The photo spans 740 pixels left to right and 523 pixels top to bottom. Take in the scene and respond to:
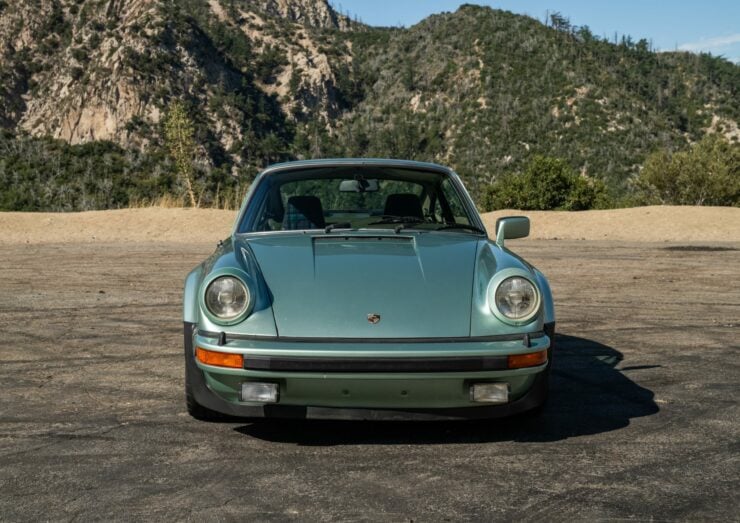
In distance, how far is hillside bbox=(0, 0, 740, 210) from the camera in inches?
3275

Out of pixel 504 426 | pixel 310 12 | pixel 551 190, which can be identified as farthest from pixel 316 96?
pixel 504 426

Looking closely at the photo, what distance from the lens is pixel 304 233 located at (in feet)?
17.9

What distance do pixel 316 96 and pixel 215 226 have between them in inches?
3656

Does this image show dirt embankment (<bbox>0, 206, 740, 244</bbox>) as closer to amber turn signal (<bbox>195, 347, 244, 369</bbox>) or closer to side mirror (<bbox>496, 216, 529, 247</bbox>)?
side mirror (<bbox>496, 216, 529, 247</bbox>)

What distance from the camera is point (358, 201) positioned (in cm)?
626

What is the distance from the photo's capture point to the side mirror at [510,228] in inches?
225

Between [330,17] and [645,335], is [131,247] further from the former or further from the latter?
[330,17]

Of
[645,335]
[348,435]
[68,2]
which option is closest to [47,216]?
[645,335]

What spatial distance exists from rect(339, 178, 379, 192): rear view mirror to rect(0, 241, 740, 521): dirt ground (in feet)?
5.83

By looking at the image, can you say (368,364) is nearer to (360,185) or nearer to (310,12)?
(360,185)

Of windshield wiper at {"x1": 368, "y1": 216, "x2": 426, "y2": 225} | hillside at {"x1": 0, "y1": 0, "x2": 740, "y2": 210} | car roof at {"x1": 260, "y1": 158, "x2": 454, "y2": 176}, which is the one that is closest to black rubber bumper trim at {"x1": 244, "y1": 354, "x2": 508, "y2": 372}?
windshield wiper at {"x1": 368, "y1": 216, "x2": 426, "y2": 225}

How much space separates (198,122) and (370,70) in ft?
114

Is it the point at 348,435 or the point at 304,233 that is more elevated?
the point at 304,233

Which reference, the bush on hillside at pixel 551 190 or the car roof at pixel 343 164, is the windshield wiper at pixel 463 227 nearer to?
the car roof at pixel 343 164
